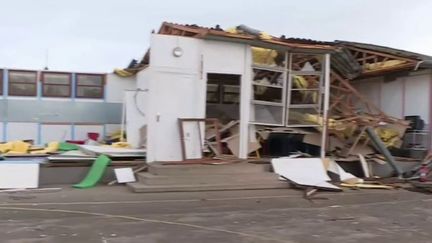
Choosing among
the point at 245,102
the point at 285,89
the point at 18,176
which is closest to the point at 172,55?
the point at 245,102

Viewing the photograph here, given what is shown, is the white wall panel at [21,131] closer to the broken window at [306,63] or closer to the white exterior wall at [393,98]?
the broken window at [306,63]

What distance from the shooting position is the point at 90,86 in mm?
15938

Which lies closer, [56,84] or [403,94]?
[403,94]

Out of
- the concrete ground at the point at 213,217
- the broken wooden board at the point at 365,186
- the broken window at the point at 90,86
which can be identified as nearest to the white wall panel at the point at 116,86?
the broken window at the point at 90,86

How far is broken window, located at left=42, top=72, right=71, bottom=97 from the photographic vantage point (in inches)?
612

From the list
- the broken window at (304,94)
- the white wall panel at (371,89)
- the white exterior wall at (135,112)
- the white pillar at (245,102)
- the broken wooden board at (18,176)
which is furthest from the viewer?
the white wall panel at (371,89)

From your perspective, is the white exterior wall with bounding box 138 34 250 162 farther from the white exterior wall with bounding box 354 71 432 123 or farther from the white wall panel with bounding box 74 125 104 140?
the white exterior wall with bounding box 354 71 432 123

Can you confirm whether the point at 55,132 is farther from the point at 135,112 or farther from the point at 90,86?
the point at 135,112

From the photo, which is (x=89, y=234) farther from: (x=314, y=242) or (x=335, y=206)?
(x=335, y=206)

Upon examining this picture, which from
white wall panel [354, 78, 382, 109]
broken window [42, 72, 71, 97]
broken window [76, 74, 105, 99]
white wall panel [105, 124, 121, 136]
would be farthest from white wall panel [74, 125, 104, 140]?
white wall panel [354, 78, 382, 109]

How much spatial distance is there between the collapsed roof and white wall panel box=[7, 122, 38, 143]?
10.6 ft

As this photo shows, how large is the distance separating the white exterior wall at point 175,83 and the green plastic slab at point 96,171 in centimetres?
99

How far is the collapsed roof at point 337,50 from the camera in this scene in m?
11.6

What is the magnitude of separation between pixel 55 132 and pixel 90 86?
1.85 m
